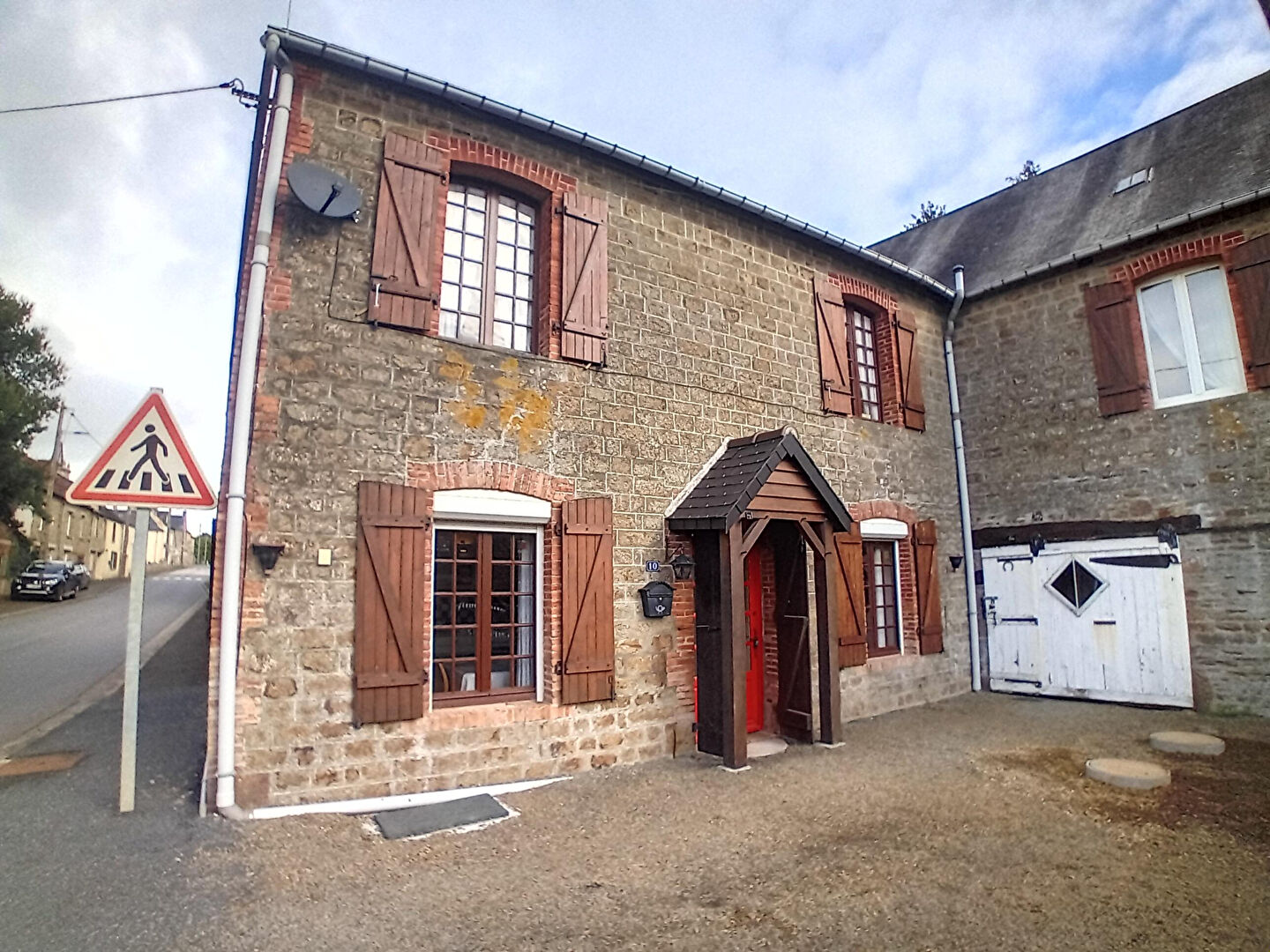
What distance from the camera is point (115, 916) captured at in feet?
11.1

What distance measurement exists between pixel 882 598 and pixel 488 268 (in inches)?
252

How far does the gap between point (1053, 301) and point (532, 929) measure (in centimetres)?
1017

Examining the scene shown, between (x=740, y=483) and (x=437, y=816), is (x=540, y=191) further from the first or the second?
(x=437, y=816)

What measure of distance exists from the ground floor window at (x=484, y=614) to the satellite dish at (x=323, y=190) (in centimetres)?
265

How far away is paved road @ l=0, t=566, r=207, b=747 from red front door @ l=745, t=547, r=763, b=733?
24.2 ft

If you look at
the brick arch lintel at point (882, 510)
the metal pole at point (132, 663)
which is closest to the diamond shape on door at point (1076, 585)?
the brick arch lintel at point (882, 510)

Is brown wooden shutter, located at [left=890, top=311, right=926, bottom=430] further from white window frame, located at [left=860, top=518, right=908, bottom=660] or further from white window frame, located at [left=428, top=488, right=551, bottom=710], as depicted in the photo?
white window frame, located at [left=428, top=488, right=551, bottom=710]

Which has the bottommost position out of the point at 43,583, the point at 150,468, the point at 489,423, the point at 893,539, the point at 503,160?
the point at 43,583

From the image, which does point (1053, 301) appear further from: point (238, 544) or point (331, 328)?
point (238, 544)

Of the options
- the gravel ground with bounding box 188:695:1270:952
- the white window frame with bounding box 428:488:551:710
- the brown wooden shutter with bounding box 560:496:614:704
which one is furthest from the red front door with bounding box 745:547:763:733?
the white window frame with bounding box 428:488:551:710

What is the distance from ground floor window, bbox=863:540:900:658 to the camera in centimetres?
895

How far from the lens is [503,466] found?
5930 mm

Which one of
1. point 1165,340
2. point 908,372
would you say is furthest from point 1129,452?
point 908,372

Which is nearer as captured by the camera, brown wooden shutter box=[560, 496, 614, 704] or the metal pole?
the metal pole
